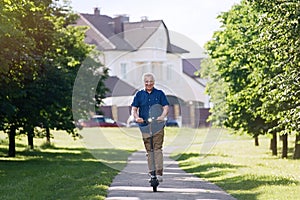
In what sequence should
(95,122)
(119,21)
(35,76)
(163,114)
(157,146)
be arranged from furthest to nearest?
1. (119,21)
2. (95,122)
3. (35,76)
4. (157,146)
5. (163,114)

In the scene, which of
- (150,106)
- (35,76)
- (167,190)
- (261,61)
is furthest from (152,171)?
(35,76)

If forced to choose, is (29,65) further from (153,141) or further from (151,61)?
(153,141)

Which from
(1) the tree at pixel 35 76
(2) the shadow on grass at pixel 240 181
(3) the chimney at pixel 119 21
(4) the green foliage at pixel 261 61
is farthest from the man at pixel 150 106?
(3) the chimney at pixel 119 21

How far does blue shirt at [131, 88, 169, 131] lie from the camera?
14375 millimetres

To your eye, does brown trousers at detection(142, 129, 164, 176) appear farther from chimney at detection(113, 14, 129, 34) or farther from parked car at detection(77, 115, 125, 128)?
chimney at detection(113, 14, 129, 34)

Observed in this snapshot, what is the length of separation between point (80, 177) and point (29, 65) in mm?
8830

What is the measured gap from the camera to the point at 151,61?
24.1 m

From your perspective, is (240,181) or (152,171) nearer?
(152,171)

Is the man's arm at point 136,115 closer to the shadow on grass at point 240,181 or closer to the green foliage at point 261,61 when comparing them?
the shadow on grass at point 240,181

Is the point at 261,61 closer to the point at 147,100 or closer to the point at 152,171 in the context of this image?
the point at 147,100

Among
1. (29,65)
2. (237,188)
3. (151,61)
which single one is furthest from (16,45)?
(237,188)

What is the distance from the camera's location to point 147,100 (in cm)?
1440

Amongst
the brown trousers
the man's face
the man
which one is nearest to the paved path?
the brown trousers

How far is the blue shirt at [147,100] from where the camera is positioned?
14375 millimetres
